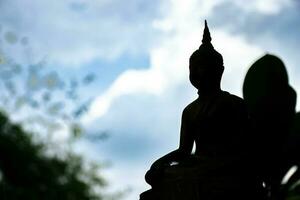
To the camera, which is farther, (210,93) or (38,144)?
(38,144)

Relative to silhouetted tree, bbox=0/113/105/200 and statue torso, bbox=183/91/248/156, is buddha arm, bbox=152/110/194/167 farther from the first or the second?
silhouetted tree, bbox=0/113/105/200

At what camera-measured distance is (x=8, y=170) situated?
15.5 meters

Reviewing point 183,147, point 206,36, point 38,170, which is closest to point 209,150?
point 183,147

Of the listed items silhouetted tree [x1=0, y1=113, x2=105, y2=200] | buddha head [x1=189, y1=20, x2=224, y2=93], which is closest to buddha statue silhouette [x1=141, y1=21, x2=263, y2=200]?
buddha head [x1=189, y1=20, x2=224, y2=93]

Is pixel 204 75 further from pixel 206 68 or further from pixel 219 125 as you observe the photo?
pixel 219 125

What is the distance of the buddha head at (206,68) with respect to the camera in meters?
4.43

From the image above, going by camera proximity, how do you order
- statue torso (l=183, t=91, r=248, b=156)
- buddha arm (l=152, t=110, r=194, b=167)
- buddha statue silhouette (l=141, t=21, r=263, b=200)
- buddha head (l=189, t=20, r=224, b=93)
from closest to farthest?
buddha statue silhouette (l=141, t=21, r=263, b=200)
statue torso (l=183, t=91, r=248, b=156)
buddha arm (l=152, t=110, r=194, b=167)
buddha head (l=189, t=20, r=224, b=93)

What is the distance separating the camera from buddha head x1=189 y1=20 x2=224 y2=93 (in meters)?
4.43

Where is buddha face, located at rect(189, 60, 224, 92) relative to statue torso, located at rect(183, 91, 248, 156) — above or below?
above

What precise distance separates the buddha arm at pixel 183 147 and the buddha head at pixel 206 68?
26 cm

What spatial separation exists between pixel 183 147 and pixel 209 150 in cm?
32

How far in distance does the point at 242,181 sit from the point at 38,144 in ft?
40.4

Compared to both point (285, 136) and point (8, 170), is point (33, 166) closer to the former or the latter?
point (8, 170)

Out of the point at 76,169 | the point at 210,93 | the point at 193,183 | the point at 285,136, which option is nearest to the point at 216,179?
the point at 193,183
